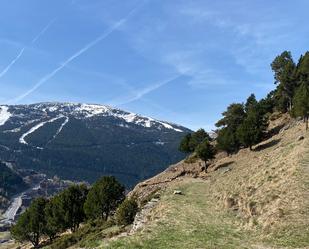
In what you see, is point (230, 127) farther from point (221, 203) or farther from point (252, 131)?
point (221, 203)

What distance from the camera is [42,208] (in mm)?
111375

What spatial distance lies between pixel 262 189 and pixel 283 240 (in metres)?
14.8

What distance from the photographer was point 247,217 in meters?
42.3

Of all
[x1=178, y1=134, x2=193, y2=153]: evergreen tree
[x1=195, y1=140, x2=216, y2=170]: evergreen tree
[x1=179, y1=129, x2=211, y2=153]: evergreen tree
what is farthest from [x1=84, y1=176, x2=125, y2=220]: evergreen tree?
[x1=178, y1=134, x2=193, y2=153]: evergreen tree

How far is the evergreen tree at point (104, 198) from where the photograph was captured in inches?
3691

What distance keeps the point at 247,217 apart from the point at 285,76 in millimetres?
97308

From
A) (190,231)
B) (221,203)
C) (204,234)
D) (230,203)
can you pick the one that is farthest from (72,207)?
(204,234)

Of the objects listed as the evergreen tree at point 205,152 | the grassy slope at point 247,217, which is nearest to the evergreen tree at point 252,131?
the evergreen tree at point 205,152

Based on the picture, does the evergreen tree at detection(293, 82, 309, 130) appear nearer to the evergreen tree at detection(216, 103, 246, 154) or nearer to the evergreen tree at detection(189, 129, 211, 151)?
the evergreen tree at detection(216, 103, 246, 154)

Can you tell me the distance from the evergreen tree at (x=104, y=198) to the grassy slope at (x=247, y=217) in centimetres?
3541

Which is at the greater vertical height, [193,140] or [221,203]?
[193,140]

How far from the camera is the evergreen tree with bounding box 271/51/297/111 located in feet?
432

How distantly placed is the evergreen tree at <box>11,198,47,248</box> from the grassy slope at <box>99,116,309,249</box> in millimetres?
55544

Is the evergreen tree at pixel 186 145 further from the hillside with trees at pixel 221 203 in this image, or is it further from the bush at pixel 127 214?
the bush at pixel 127 214
